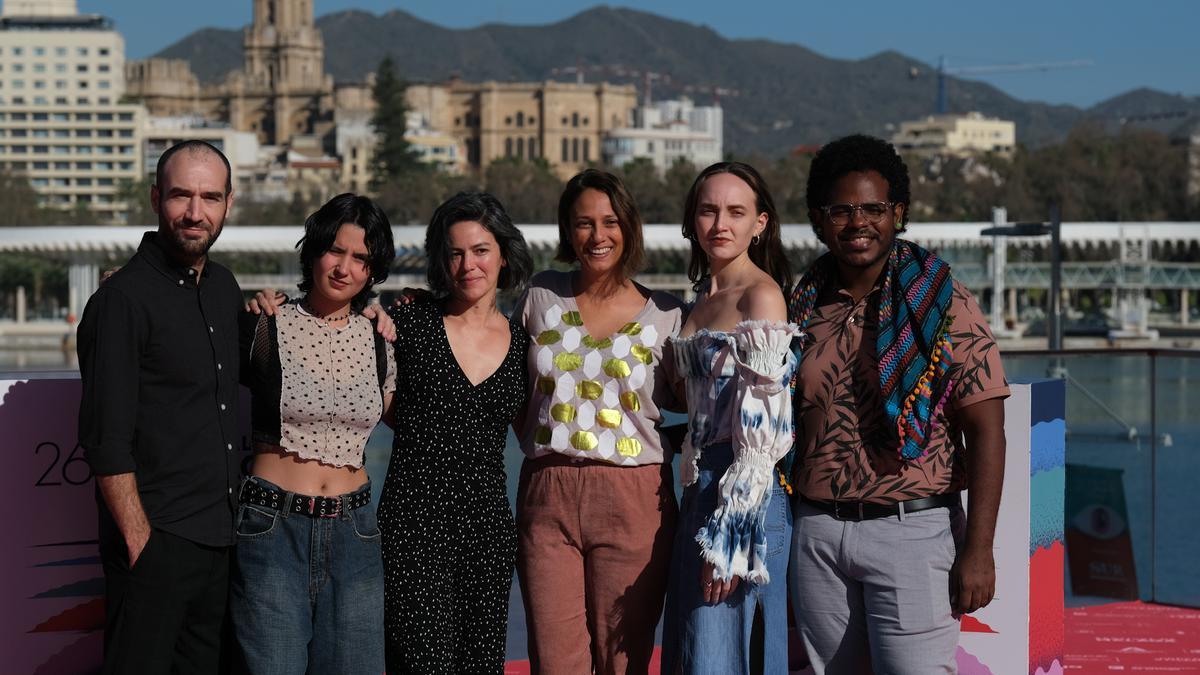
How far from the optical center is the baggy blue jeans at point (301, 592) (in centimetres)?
314

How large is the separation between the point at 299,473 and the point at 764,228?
41.0 inches

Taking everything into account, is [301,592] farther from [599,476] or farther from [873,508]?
[873,508]

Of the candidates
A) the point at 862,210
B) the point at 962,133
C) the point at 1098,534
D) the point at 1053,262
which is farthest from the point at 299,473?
the point at 962,133

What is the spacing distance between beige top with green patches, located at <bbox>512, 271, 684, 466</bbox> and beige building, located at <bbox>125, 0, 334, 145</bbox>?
4485 inches

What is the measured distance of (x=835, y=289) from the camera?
3258 millimetres

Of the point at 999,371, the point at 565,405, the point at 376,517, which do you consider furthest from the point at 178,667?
the point at 999,371

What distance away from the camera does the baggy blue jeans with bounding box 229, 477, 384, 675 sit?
3.14 m

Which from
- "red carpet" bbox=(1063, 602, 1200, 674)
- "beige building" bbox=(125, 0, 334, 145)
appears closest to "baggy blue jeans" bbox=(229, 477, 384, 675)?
"red carpet" bbox=(1063, 602, 1200, 674)

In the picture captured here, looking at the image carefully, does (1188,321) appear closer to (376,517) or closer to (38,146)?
(376,517)

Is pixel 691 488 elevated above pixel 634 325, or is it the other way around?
pixel 634 325

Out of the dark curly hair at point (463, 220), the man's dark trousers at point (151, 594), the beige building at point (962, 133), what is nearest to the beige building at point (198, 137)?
the beige building at point (962, 133)

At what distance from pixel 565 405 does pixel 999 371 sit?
33.4 inches

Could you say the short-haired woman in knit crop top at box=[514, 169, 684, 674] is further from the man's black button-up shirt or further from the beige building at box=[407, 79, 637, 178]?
→ the beige building at box=[407, 79, 637, 178]

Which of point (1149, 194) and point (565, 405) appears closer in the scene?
point (565, 405)
